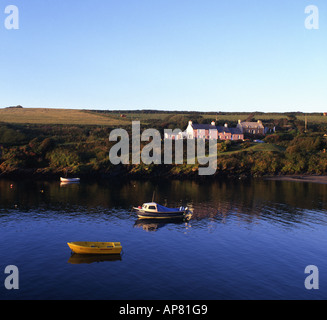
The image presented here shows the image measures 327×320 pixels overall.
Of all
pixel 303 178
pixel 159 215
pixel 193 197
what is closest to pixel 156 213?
pixel 159 215

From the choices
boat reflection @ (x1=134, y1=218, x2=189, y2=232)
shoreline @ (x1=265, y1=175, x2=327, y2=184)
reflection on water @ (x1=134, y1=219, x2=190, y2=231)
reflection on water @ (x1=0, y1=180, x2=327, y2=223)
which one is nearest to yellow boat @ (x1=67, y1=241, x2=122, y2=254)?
boat reflection @ (x1=134, y1=218, x2=189, y2=232)

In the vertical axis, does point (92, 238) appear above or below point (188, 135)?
below

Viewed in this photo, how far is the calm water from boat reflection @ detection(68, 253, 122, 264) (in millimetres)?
341

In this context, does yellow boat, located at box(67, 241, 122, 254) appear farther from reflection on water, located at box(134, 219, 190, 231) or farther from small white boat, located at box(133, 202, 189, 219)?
small white boat, located at box(133, 202, 189, 219)

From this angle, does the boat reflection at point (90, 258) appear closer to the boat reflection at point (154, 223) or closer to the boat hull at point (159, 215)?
the boat reflection at point (154, 223)

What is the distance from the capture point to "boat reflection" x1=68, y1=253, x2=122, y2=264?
147ft

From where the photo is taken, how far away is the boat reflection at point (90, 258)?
4494cm

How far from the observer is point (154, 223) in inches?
2586

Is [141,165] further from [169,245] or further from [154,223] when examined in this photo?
[169,245]
